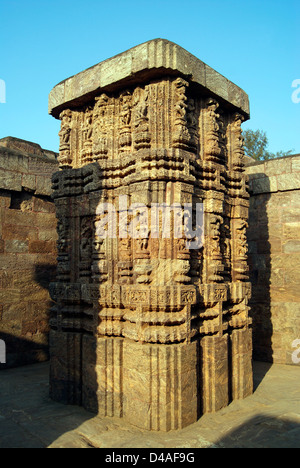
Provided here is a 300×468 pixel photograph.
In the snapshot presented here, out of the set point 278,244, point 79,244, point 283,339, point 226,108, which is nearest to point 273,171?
point 278,244

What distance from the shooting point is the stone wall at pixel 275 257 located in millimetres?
7762

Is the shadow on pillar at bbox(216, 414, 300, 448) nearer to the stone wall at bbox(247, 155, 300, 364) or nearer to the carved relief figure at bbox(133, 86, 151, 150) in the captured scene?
the stone wall at bbox(247, 155, 300, 364)

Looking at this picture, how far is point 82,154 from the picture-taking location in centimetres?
562

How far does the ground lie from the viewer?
3945 mm

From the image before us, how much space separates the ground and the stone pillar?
18 centimetres

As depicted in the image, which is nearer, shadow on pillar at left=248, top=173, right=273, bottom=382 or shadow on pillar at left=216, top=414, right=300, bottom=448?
shadow on pillar at left=216, top=414, right=300, bottom=448

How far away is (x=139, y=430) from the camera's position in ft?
14.0

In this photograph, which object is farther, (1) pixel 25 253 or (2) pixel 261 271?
(2) pixel 261 271

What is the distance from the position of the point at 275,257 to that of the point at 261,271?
1.42 ft

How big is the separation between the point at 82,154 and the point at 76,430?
12.1 ft
